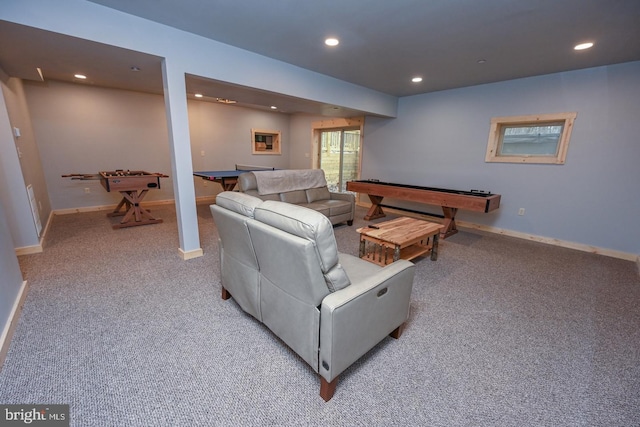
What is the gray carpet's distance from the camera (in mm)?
1295

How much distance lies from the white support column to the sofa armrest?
2.28m

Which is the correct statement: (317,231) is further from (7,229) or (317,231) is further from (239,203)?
(7,229)

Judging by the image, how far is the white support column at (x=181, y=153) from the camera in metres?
2.57

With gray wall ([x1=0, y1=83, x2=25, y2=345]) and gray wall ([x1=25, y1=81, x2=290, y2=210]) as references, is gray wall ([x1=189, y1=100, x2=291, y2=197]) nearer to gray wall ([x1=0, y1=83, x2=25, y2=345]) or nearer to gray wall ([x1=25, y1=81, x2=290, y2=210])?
gray wall ([x1=25, y1=81, x2=290, y2=210])

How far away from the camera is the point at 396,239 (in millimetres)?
2576

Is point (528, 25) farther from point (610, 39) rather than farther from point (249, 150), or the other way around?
point (249, 150)

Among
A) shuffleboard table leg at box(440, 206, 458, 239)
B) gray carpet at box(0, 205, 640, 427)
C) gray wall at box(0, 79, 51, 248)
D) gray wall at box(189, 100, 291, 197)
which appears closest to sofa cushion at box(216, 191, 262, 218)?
gray carpet at box(0, 205, 640, 427)

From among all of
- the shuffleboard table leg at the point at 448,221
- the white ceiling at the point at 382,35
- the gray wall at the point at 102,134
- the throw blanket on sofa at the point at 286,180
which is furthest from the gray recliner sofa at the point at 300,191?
the gray wall at the point at 102,134

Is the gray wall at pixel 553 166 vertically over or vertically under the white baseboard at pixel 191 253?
over

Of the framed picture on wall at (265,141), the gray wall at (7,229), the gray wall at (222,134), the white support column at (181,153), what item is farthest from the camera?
the framed picture on wall at (265,141)

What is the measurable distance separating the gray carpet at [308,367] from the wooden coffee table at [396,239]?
0.36m

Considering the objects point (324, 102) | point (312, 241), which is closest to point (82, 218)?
point (324, 102)

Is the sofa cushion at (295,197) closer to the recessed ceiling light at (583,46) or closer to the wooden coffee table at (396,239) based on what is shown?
the wooden coffee table at (396,239)

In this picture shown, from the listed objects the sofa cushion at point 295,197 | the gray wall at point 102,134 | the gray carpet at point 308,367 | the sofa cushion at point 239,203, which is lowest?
the gray carpet at point 308,367
